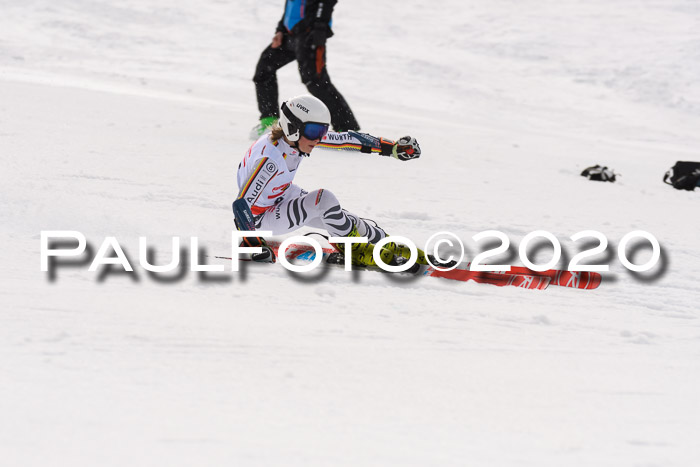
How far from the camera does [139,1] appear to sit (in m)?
18.4

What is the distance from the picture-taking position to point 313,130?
3.86m

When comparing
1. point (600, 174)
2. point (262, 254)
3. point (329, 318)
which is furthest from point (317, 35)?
point (329, 318)

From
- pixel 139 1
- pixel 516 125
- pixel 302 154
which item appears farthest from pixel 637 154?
pixel 139 1

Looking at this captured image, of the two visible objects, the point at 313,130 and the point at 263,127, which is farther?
the point at 263,127

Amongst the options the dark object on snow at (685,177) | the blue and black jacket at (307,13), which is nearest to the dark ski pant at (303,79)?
the blue and black jacket at (307,13)

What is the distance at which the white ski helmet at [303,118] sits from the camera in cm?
383

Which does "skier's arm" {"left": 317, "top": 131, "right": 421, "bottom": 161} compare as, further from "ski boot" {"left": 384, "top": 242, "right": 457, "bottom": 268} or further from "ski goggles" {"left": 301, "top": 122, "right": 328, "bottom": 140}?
"ski boot" {"left": 384, "top": 242, "right": 457, "bottom": 268}

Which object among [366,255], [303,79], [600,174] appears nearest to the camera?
[366,255]

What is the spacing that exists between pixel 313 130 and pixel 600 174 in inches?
171

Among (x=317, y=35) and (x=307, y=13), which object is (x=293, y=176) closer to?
(x=317, y=35)

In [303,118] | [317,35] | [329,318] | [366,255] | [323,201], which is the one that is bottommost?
[329,318]

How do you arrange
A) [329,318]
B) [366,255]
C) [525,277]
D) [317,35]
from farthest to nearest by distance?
[317,35] < [366,255] < [525,277] < [329,318]

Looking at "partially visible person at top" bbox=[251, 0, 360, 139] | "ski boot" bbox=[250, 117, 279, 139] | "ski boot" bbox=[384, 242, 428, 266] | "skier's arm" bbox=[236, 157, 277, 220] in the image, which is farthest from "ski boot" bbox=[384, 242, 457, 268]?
→ "ski boot" bbox=[250, 117, 279, 139]

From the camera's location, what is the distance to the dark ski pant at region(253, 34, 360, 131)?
7.18m
